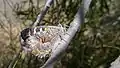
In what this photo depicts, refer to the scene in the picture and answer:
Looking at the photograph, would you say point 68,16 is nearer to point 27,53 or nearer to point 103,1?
point 103,1

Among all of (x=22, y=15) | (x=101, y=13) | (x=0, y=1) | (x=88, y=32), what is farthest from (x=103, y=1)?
(x=0, y=1)

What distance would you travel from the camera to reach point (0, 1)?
2.48 meters

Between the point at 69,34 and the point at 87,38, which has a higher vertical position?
the point at 69,34

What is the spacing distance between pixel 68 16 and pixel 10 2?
0.47 meters

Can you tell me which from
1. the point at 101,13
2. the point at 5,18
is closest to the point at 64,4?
the point at 101,13

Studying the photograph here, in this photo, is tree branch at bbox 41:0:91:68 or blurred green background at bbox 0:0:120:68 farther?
blurred green background at bbox 0:0:120:68

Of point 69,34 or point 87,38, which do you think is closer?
point 69,34

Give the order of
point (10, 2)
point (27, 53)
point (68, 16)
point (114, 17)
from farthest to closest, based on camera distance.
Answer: point (10, 2), point (68, 16), point (114, 17), point (27, 53)

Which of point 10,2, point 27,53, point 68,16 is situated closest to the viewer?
point 27,53

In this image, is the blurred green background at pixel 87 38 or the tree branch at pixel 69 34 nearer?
the tree branch at pixel 69 34

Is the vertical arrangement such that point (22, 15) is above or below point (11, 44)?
above

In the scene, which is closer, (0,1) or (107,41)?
(107,41)

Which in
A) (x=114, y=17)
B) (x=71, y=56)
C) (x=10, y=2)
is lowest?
(x=71, y=56)

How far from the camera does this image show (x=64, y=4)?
93.7 inches
